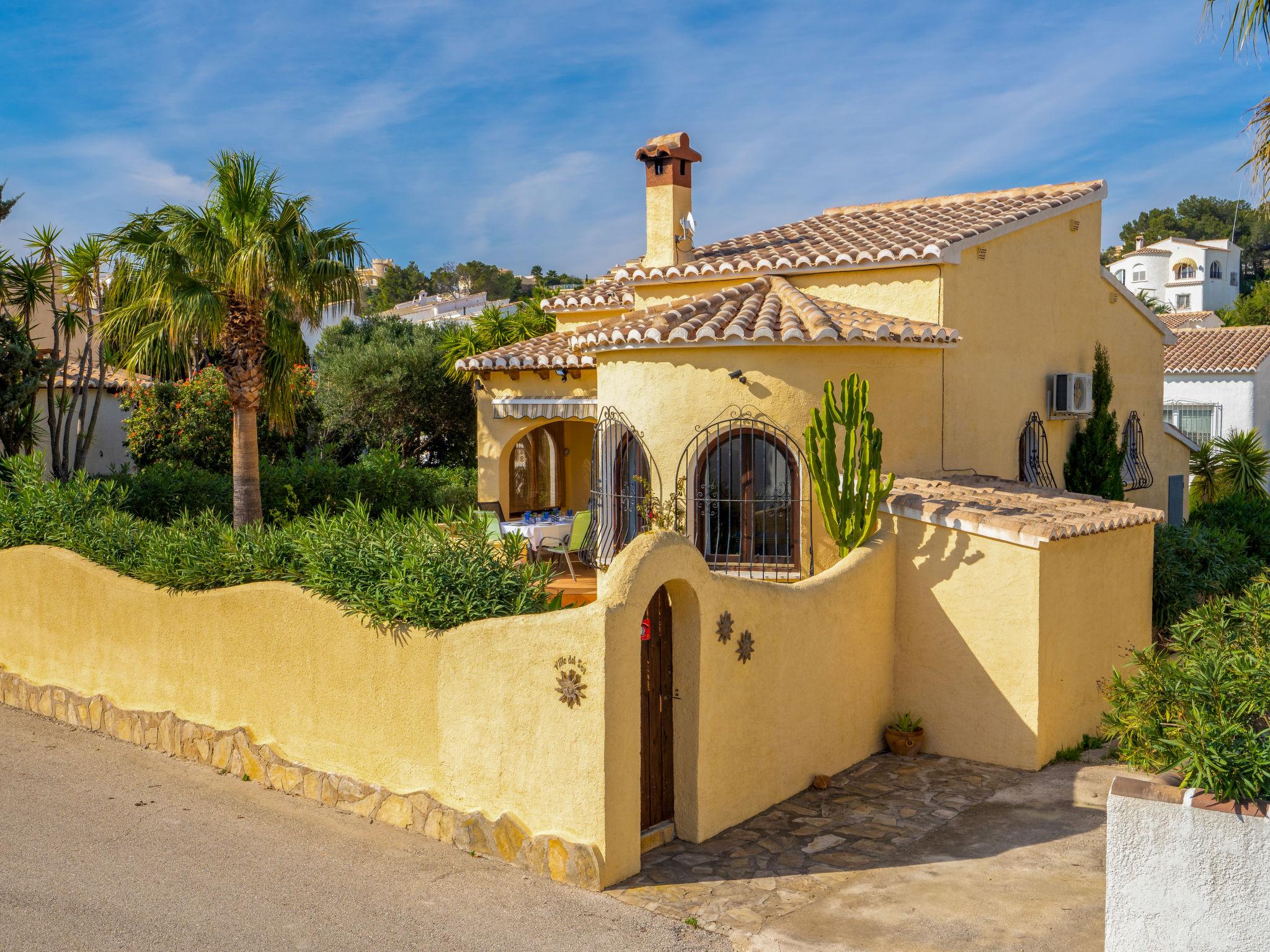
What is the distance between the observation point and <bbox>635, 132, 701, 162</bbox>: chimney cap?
17953mm

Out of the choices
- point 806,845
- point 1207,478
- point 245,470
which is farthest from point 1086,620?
point 1207,478

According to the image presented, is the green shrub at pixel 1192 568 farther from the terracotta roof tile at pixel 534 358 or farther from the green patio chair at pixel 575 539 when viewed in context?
the terracotta roof tile at pixel 534 358

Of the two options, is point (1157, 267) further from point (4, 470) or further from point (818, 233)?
point (4, 470)

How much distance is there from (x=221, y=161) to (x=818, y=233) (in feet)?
33.0

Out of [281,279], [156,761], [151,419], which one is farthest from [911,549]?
[151,419]

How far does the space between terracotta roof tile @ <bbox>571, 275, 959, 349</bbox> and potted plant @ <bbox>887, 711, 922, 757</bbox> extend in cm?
488

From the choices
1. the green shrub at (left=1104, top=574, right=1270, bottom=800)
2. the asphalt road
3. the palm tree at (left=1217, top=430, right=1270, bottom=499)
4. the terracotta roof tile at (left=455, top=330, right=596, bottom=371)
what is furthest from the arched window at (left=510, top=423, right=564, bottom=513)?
the palm tree at (left=1217, top=430, right=1270, bottom=499)

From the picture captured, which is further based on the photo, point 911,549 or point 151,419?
point 151,419

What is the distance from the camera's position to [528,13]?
18250 millimetres

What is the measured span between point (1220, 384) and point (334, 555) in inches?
1539

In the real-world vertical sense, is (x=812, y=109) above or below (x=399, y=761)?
above

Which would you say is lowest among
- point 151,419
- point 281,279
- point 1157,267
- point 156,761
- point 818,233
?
A: point 156,761

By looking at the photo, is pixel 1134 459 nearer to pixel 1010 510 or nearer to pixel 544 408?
pixel 1010 510

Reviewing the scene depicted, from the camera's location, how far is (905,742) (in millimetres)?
12398
